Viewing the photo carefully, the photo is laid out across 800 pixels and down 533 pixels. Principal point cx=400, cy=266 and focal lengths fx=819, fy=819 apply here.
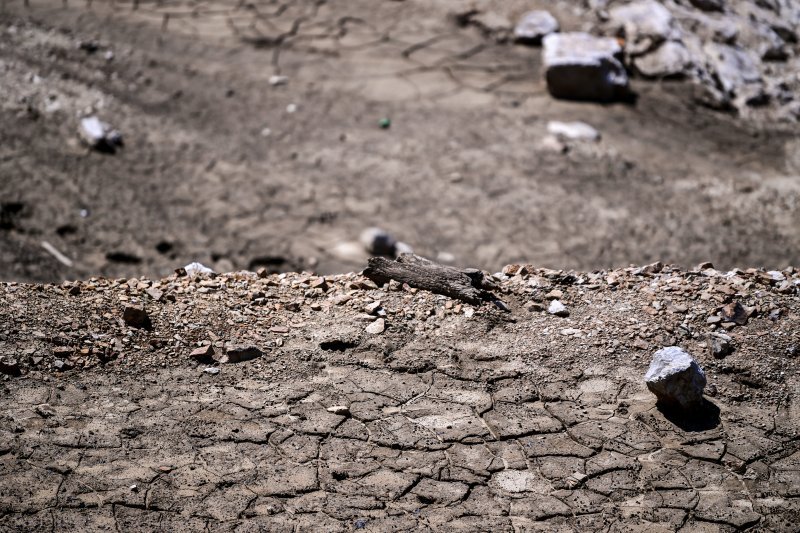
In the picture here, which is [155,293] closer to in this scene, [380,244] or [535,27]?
[380,244]

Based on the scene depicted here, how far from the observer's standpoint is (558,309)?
354 cm

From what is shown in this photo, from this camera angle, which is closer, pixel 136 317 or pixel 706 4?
pixel 136 317

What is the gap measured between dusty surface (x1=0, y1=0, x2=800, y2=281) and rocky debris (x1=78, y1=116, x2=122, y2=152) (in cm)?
9

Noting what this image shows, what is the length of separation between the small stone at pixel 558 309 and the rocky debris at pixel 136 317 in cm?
170

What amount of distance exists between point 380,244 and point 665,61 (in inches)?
142

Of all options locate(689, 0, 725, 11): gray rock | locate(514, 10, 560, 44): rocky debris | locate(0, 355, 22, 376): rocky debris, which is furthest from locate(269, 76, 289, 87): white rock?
locate(0, 355, 22, 376): rocky debris

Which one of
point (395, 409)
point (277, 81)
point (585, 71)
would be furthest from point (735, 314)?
point (277, 81)

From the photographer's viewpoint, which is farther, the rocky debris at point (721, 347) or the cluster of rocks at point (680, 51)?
the cluster of rocks at point (680, 51)

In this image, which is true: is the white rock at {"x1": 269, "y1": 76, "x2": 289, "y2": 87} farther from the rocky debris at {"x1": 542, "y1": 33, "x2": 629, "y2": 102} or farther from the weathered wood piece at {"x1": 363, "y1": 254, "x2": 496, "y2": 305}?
the weathered wood piece at {"x1": 363, "y1": 254, "x2": 496, "y2": 305}

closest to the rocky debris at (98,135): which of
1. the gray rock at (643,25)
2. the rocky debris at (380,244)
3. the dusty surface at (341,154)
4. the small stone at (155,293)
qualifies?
the dusty surface at (341,154)

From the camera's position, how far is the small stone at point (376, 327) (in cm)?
343

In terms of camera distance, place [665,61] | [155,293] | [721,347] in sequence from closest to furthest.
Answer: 1. [721,347]
2. [155,293]
3. [665,61]

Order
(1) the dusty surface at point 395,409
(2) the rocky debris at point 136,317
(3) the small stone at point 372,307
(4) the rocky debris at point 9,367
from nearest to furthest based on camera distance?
(1) the dusty surface at point 395,409 → (4) the rocky debris at point 9,367 → (2) the rocky debris at point 136,317 → (3) the small stone at point 372,307

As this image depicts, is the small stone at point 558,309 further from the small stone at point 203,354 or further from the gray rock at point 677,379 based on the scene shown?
the small stone at point 203,354
